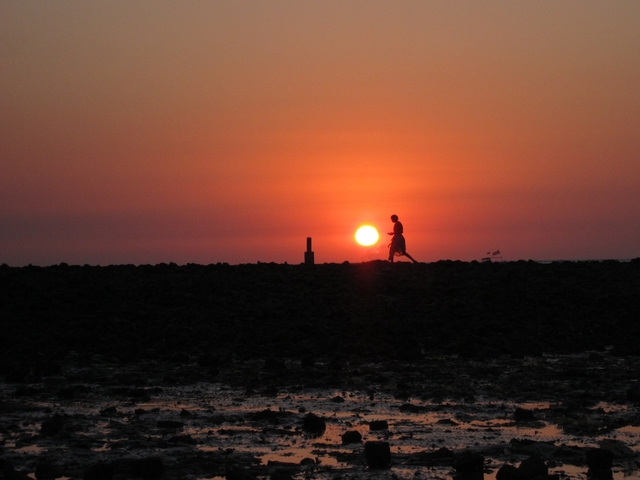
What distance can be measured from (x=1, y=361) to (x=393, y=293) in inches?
482

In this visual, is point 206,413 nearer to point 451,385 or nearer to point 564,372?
point 451,385

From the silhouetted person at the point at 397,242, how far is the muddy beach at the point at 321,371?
2752mm

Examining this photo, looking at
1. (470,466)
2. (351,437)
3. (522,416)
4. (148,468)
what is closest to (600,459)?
(470,466)

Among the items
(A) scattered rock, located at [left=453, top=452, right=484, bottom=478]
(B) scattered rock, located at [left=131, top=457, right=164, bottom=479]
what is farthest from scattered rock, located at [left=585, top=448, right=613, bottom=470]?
(B) scattered rock, located at [left=131, top=457, right=164, bottom=479]

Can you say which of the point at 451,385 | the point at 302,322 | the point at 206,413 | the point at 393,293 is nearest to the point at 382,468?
the point at 206,413

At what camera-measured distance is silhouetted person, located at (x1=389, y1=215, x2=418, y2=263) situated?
3341 centimetres

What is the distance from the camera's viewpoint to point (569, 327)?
23.5 meters

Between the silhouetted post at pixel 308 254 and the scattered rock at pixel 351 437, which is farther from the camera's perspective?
the silhouetted post at pixel 308 254

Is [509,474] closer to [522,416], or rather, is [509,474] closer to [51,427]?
[522,416]

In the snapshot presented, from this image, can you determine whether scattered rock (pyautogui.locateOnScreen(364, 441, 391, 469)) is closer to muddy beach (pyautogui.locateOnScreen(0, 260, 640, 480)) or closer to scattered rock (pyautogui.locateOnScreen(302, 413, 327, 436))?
muddy beach (pyautogui.locateOnScreen(0, 260, 640, 480))

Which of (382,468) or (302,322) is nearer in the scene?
(382,468)

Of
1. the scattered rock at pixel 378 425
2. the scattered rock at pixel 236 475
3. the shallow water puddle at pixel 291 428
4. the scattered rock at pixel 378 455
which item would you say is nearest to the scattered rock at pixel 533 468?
the shallow water puddle at pixel 291 428

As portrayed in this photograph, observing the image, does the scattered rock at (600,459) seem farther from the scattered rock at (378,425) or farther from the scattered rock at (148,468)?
the scattered rock at (148,468)

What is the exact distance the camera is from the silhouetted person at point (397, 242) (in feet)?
110
